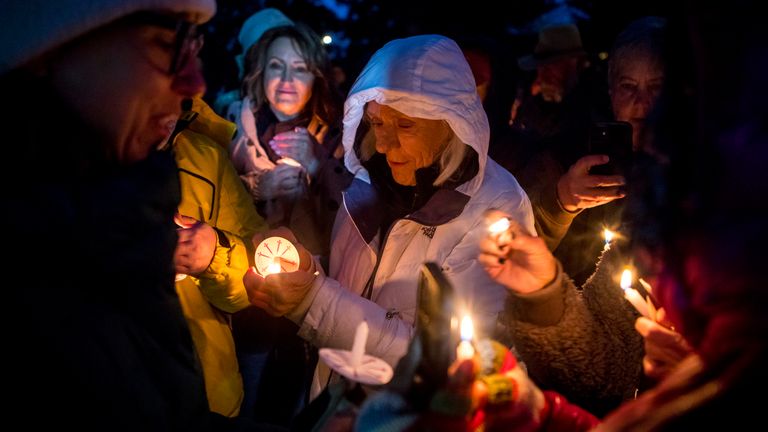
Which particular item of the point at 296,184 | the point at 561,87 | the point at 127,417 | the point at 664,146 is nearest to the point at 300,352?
the point at 296,184

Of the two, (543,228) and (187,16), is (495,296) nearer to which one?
(543,228)

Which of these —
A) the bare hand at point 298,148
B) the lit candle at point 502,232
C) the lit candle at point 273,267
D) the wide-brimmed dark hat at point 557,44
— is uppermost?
the wide-brimmed dark hat at point 557,44

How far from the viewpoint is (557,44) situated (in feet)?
21.0

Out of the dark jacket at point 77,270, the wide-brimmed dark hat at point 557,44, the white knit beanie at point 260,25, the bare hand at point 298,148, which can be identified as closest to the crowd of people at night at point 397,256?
the dark jacket at point 77,270

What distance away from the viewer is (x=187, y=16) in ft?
5.42

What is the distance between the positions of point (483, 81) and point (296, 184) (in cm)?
172

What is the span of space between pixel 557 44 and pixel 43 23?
594cm

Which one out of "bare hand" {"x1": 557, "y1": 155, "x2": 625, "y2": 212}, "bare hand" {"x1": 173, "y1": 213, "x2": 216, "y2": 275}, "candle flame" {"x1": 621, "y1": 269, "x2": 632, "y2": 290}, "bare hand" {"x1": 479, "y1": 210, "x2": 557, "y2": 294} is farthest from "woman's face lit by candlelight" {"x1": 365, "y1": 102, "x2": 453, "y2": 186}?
"candle flame" {"x1": 621, "y1": 269, "x2": 632, "y2": 290}

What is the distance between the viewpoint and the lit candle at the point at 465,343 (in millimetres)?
1396

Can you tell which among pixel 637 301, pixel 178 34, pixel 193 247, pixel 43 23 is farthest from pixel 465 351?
pixel 193 247

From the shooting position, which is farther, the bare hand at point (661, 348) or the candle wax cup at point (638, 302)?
the candle wax cup at point (638, 302)

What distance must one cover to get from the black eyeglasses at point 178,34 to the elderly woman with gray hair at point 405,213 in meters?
1.12

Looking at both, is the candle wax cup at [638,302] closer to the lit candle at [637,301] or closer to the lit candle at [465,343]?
the lit candle at [637,301]

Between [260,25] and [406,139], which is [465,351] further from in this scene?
[260,25]
